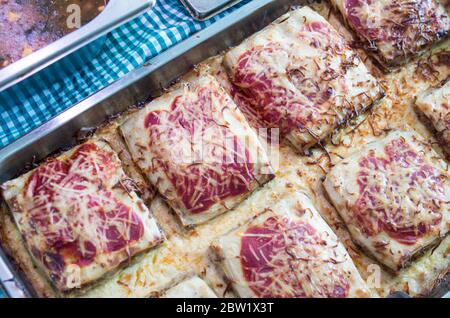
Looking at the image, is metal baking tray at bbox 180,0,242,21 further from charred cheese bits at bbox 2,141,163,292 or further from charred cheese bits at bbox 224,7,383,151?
charred cheese bits at bbox 2,141,163,292

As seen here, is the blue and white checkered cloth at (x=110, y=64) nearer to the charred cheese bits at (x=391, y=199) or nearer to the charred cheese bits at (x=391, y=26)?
the charred cheese bits at (x=391, y=26)

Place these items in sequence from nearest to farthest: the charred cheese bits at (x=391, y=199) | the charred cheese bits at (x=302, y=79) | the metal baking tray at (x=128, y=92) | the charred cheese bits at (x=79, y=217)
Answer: the charred cheese bits at (x=79, y=217) < the metal baking tray at (x=128, y=92) < the charred cheese bits at (x=391, y=199) < the charred cheese bits at (x=302, y=79)

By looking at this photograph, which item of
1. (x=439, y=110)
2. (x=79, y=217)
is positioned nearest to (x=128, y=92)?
(x=79, y=217)

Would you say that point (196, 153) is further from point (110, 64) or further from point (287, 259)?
point (110, 64)

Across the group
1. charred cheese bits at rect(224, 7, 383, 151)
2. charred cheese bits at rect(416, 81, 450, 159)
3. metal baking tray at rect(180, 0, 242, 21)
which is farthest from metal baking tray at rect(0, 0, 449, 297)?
charred cheese bits at rect(416, 81, 450, 159)

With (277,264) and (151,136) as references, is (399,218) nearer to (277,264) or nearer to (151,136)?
(277,264)

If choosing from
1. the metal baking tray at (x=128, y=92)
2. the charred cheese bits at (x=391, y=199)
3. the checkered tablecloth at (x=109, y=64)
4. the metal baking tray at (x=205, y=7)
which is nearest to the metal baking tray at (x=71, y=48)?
the checkered tablecloth at (x=109, y=64)
